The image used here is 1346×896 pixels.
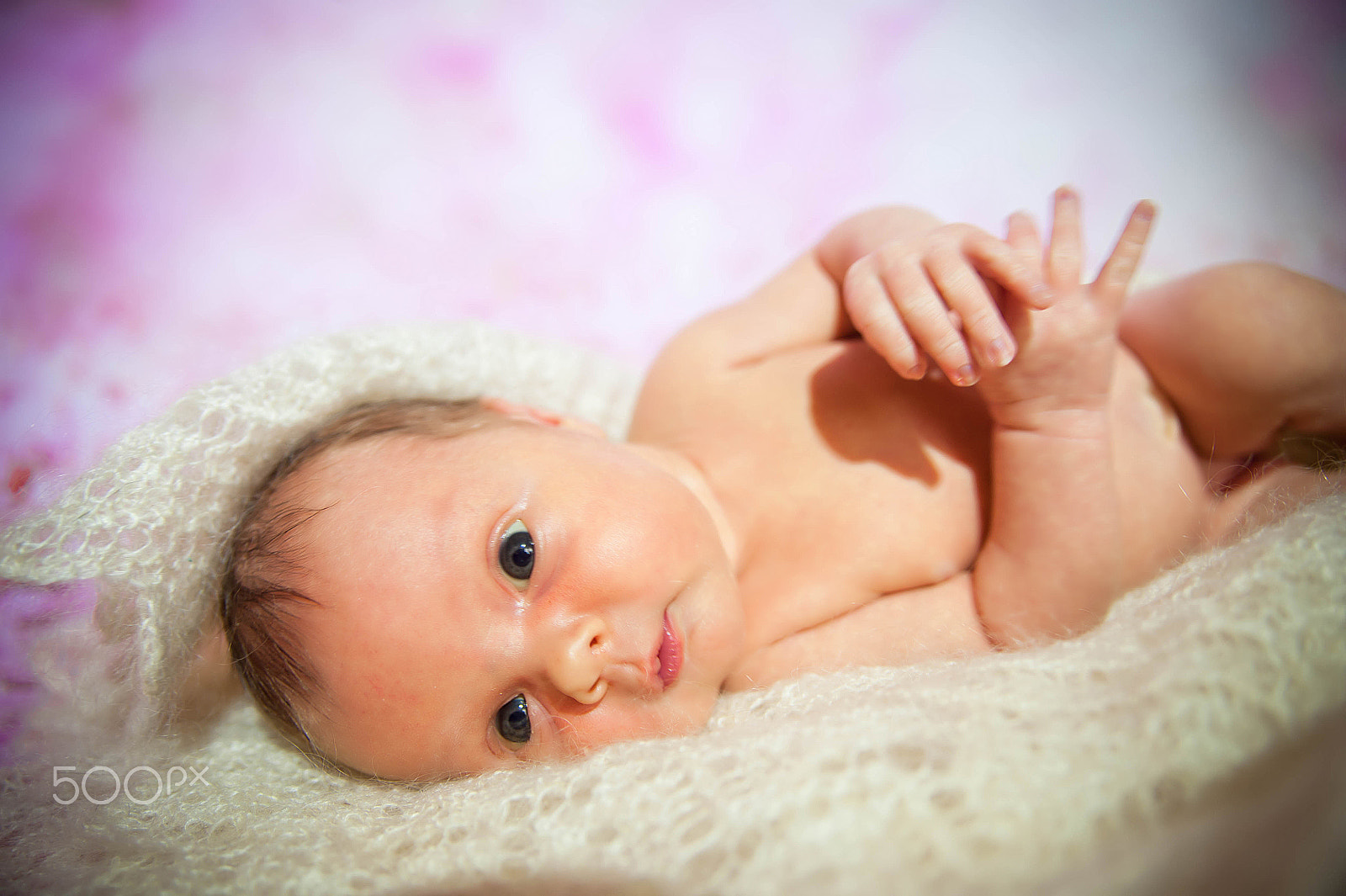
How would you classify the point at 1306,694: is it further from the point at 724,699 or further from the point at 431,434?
the point at 431,434

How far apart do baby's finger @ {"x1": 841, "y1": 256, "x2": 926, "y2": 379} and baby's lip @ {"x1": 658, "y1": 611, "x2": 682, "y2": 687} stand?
0.37m

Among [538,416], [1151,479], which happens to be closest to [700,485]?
[538,416]

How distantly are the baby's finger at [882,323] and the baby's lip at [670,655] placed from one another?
37 centimetres

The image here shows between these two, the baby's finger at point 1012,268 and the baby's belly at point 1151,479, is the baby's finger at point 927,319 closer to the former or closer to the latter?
the baby's finger at point 1012,268

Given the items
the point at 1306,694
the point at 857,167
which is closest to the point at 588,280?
the point at 857,167

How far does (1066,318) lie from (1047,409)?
0.10 meters

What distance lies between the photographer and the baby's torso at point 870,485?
0.89 m

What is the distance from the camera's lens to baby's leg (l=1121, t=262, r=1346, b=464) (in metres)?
0.85

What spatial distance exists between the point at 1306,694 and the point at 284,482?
2.96 feet

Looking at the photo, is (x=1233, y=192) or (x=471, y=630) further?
(x=1233, y=192)

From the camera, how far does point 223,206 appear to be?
1.40 meters

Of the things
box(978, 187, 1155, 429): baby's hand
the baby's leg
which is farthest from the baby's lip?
the baby's leg

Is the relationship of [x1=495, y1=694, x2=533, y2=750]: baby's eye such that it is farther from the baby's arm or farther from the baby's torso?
the baby's arm

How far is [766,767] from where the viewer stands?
1.64 feet
